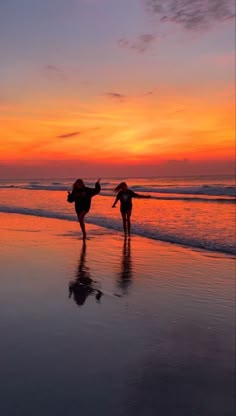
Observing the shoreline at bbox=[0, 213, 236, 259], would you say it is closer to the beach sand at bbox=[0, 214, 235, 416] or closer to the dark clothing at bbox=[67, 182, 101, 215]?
the dark clothing at bbox=[67, 182, 101, 215]

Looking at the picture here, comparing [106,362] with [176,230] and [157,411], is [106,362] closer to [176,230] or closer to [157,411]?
[157,411]

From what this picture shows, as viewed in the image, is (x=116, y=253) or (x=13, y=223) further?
(x=13, y=223)

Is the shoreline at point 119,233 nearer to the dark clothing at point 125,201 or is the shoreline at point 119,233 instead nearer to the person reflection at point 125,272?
the dark clothing at point 125,201

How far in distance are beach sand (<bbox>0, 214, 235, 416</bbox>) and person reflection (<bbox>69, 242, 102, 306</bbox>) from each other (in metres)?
0.02

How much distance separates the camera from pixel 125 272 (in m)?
8.68

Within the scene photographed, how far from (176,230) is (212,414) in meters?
12.1

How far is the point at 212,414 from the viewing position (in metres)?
3.39

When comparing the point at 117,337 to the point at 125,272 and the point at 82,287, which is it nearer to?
the point at 82,287

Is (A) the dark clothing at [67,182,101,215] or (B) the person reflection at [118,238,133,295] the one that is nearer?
(B) the person reflection at [118,238,133,295]

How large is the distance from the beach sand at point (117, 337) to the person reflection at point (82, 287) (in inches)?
0.7

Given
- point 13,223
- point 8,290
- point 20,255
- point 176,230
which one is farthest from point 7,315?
point 13,223

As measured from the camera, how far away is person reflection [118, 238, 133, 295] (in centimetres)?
753

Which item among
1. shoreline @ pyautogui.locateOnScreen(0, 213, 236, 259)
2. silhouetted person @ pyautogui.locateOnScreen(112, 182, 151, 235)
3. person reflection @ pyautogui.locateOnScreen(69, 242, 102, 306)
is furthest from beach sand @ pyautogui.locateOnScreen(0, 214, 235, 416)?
silhouetted person @ pyautogui.locateOnScreen(112, 182, 151, 235)

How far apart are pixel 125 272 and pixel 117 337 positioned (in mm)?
3746
